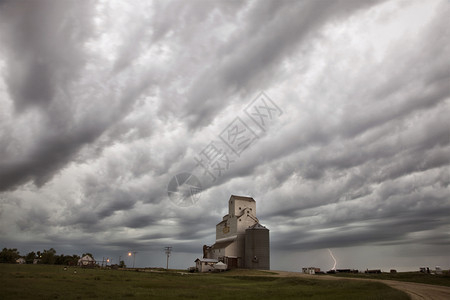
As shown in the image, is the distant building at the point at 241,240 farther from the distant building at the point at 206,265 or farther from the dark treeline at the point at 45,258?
the dark treeline at the point at 45,258

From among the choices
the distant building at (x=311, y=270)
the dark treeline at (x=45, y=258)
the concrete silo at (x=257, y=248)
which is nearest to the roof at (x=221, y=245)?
the concrete silo at (x=257, y=248)

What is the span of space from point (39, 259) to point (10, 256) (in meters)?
16.6

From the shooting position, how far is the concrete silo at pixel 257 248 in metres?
99.2

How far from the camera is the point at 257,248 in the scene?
100 meters

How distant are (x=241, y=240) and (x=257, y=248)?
8968 mm

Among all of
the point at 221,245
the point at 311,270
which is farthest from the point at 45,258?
the point at 311,270

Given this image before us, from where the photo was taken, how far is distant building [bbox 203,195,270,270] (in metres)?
100

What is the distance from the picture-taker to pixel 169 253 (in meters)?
130

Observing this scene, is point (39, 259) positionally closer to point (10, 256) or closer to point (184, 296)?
point (10, 256)

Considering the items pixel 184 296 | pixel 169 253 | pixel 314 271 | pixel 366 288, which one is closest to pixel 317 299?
pixel 366 288

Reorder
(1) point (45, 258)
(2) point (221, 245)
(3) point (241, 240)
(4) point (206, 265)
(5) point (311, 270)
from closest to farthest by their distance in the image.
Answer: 1. (5) point (311, 270)
2. (4) point (206, 265)
3. (3) point (241, 240)
4. (2) point (221, 245)
5. (1) point (45, 258)

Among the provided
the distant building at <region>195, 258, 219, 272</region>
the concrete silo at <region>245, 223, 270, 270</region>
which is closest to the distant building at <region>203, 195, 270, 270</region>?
the concrete silo at <region>245, 223, 270, 270</region>

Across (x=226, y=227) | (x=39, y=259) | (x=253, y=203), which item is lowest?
(x=39, y=259)

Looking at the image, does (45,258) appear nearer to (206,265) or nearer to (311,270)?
(206,265)
